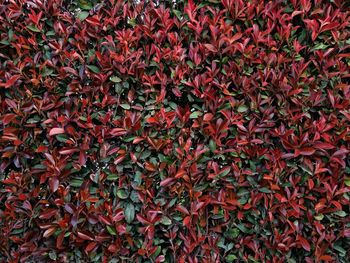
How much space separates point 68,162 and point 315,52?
1.72m

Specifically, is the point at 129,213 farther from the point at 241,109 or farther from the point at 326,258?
the point at 326,258

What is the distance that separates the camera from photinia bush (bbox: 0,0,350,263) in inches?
100

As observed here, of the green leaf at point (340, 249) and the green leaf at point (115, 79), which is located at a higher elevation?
the green leaf at point (115, 79)

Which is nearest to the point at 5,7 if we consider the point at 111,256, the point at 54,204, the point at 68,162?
the point at 68,162

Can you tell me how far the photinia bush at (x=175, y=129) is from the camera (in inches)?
100

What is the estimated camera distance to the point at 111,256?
260cm

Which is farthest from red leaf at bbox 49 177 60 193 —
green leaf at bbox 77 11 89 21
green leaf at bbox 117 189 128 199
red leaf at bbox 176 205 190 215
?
green leaf at bbox 77 11 89 21

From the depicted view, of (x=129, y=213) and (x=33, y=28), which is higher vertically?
(x=33, y=28)

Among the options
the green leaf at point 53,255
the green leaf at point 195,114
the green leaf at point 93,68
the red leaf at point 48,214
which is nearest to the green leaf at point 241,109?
the green leaf at point 195,114

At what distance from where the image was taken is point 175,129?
2576 mm

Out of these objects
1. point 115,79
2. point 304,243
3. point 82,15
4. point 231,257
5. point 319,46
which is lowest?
point 231,257

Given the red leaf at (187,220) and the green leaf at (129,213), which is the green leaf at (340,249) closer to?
the red leaf at (187,220)

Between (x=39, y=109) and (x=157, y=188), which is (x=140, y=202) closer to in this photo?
(x=157, y=188)

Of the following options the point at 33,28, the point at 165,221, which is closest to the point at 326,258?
the point at 165,221
